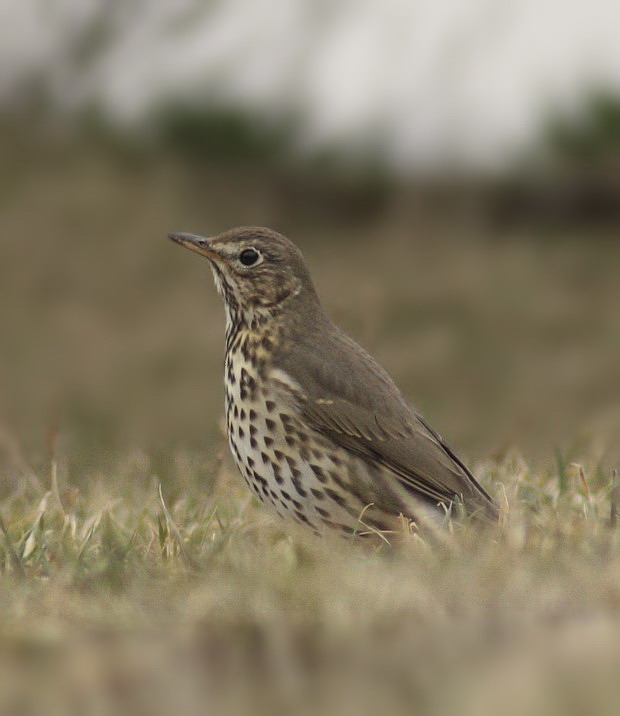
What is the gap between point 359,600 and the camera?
2.79 metres

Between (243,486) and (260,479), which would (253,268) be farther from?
(260,479)

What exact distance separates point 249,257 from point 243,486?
0.75 metres

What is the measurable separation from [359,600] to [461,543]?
635 mm

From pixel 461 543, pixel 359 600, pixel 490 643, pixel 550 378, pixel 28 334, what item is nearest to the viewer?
pixel 490 643

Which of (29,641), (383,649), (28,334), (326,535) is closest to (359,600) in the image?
→ (383,649)

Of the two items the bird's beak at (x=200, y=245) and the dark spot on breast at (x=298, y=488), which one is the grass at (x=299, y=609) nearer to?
the dark spot on breast at (x=298, y=488)

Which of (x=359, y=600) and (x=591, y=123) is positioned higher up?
(x=591, y=123)

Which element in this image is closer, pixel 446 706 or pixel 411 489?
pixel 446 706

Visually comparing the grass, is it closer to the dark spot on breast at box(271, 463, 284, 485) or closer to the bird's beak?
the dark spot on breast at box(271, 463, 284, 485)

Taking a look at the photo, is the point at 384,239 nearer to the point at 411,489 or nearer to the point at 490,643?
the point at 411,489

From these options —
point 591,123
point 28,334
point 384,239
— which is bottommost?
point 28,334

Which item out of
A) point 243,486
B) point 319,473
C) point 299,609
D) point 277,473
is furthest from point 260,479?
point 299,609

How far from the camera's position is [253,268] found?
4.38 meters

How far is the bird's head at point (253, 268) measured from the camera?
4.33 m
